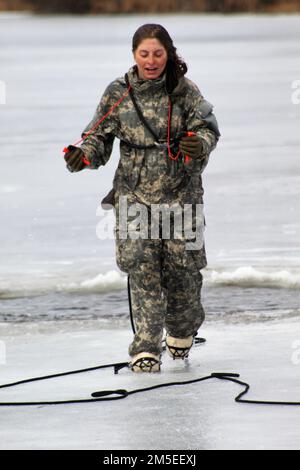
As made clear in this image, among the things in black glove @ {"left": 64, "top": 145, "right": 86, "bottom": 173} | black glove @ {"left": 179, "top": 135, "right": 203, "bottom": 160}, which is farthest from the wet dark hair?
black glove @ {"left": 64, "top": 145, "right": 86, "bottom": 173}

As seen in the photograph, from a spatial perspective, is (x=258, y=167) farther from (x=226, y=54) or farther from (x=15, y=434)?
(x=226, y=54)

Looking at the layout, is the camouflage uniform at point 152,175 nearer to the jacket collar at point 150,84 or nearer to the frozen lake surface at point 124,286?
the jacket collar at point 150,84

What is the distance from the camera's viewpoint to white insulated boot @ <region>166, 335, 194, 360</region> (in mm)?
5551

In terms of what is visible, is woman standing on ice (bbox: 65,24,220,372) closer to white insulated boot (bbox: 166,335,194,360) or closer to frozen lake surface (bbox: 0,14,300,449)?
white insulated boot (bbox: 166,335,194,360)

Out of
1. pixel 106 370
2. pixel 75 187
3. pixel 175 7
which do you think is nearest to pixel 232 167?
pixel 75 187

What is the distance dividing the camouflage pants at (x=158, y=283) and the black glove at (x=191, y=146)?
35 cm

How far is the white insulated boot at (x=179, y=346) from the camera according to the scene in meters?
5.55

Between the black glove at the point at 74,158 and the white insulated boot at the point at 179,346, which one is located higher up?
the black glove at the point at 74,158

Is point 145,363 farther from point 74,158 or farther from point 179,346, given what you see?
point 74,158

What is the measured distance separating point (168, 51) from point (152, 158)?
0.43m

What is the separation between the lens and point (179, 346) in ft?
18.2

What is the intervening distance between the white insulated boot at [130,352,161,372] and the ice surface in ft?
0.15

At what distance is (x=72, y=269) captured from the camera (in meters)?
7.62

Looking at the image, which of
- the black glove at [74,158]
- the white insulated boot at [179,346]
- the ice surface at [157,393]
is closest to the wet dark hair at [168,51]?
the black glove at [74,158]
